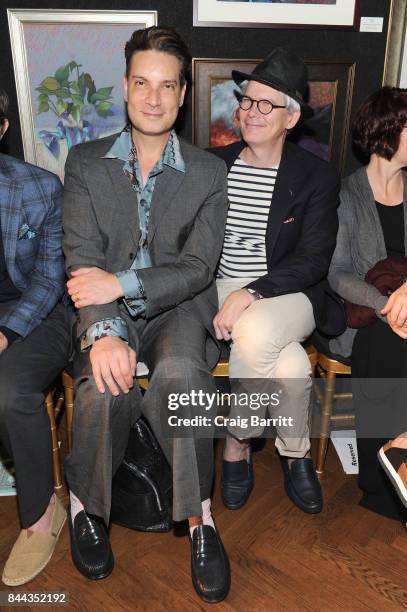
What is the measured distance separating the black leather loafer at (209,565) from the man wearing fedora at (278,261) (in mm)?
349

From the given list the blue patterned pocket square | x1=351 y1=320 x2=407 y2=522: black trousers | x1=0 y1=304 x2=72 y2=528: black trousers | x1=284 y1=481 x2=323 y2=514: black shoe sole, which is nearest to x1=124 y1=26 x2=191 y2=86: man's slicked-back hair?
the blue patterned pocket square

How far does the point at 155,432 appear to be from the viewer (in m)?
1.97

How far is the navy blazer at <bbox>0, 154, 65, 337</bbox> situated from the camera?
84.3 inches

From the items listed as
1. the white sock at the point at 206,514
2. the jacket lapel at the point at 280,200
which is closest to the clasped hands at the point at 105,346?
the white sock at the point at 206,514

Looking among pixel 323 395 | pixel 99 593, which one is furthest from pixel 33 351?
pixel 323 395

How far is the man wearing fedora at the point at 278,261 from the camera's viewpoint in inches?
86.3

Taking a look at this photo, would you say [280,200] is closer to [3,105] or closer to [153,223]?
[153,223]

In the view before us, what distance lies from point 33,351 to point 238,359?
2.54 ft

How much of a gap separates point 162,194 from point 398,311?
1.02m

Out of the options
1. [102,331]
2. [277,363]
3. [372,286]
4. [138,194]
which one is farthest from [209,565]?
[138,194]

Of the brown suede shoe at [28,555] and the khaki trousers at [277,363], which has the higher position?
the khaki trousers at [277,363]

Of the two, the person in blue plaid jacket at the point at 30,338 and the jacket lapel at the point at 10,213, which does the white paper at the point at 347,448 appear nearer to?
the person in blue plaid jacket at the point at 30,338

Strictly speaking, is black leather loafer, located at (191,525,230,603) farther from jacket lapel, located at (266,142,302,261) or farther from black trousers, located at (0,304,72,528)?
jacket lapel, located at (266,142,302,261)

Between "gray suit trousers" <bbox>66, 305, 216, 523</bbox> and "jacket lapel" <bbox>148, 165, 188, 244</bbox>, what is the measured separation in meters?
0.45
